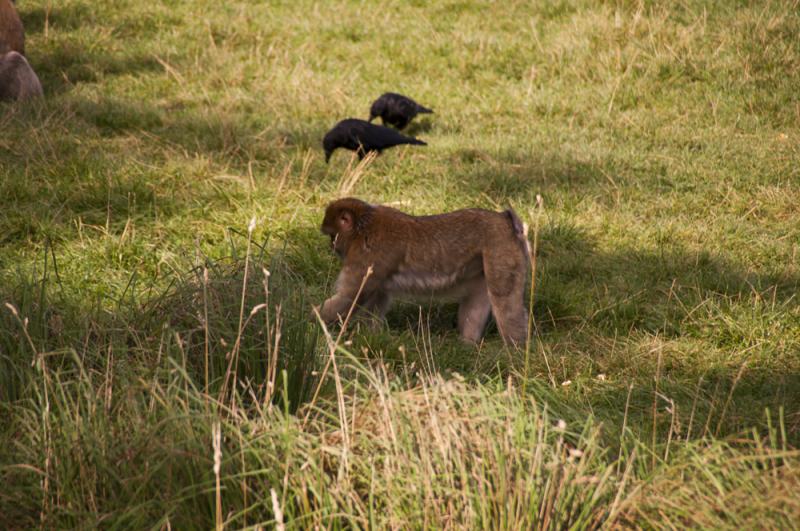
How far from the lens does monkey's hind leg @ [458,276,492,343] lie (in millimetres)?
5695

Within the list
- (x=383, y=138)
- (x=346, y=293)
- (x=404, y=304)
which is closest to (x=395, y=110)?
(x=383, y=138)

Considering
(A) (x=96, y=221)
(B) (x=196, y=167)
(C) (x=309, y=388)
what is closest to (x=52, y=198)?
(A) (x=96, y=221)

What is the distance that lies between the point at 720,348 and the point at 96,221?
179 inches

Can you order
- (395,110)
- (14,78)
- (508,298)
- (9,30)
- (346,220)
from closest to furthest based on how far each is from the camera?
(508,298), (346,220), (395,110), (14,78), (9,30)

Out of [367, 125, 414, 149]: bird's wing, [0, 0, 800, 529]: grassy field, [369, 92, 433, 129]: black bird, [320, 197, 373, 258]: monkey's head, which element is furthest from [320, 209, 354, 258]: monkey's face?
[369, 92, 433, 129]: black bird

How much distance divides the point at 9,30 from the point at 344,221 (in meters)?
6.71

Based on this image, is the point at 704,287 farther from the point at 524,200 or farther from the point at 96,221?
the point at 96,221

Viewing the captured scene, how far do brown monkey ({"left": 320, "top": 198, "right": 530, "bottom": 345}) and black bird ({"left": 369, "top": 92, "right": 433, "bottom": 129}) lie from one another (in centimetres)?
373

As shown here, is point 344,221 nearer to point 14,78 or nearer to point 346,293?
point 346,293

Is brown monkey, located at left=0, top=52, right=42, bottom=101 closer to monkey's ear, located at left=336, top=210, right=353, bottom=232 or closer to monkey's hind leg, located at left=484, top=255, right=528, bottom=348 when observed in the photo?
monkey's ear, located at left=336, top=210, right=353, bottom=232

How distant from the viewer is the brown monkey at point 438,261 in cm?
548

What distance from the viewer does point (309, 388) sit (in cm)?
409

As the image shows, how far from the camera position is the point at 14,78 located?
32.3 feet

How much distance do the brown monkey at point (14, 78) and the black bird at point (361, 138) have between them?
11.8 feet
